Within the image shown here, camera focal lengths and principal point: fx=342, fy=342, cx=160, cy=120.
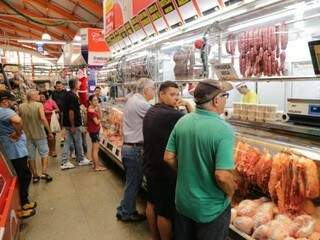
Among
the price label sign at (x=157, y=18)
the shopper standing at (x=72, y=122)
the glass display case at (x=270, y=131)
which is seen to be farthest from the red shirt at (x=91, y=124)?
the glass display case at (x=270, y=131)

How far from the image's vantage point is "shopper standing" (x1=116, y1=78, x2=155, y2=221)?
12.9ft

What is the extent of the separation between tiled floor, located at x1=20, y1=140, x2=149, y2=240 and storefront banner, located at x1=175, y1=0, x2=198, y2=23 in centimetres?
255

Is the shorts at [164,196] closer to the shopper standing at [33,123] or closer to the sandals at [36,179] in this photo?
the shopper standing at [33,123]

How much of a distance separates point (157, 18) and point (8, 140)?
258 cm

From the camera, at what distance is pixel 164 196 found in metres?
3.07

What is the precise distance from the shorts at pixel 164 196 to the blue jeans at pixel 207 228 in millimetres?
639

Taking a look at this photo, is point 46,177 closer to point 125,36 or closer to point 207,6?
point 125,36

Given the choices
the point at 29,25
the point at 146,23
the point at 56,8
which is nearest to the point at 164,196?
the point at 146,23

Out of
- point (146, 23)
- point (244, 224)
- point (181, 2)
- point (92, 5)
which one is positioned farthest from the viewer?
point (92, 5)

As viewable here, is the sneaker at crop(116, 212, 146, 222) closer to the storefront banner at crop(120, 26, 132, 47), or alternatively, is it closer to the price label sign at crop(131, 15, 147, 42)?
the price label sign at crop(131, 15, 147, 42)

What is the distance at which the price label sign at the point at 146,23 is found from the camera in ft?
16.9

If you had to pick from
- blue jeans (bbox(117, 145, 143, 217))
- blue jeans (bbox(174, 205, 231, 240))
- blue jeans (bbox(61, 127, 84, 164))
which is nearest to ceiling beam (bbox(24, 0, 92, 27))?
blue jeans (bbox(61, 127, 84, 164))

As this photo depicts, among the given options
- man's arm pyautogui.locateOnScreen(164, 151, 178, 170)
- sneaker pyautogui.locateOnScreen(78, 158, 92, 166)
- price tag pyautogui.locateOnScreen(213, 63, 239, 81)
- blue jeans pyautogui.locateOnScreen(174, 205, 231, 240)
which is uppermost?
price tag pyautogui.locateOnScreen(213, 63, 239, 81)

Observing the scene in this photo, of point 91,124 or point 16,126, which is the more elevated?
point 16,126
